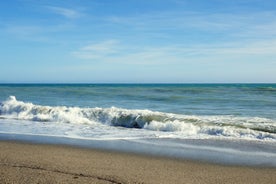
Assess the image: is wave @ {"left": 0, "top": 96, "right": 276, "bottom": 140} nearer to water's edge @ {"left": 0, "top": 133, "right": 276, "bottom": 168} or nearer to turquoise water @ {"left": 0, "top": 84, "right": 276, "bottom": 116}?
water's edge @ {"left": 0, "top": 133, "right": 276, "bottom": 168}

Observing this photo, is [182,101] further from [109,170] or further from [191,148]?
[109,170]

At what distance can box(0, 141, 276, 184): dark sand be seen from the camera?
6.32 metres

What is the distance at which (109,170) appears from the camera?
7.05 meters

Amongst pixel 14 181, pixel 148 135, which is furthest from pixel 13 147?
pixel 148 135

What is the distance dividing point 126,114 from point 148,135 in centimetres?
460

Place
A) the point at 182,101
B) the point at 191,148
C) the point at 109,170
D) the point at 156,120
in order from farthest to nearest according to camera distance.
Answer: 1. the point at 182,101
2. the point at 156,120
3. the point at 191,148
4. the point at 109,170

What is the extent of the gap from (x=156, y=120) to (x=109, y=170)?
9045 millimetres

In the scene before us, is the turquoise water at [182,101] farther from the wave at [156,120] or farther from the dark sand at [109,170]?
the dark sand at [109,170]

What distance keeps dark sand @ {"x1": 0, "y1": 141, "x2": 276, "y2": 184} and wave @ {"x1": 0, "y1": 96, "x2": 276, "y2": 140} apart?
4923 millimetres

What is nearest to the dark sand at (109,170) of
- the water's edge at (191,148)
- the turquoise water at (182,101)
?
the water's edge at (191,148)

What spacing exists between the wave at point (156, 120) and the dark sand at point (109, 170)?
4.92 meters

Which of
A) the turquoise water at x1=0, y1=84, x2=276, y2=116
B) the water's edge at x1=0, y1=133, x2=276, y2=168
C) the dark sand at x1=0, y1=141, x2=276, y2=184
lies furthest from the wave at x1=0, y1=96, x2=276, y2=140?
the dark sand at x1=0, y1=141, x2=276, y2=184

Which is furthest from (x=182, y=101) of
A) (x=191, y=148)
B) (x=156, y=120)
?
(x=191, y=148)

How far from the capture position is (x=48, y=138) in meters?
11.6
